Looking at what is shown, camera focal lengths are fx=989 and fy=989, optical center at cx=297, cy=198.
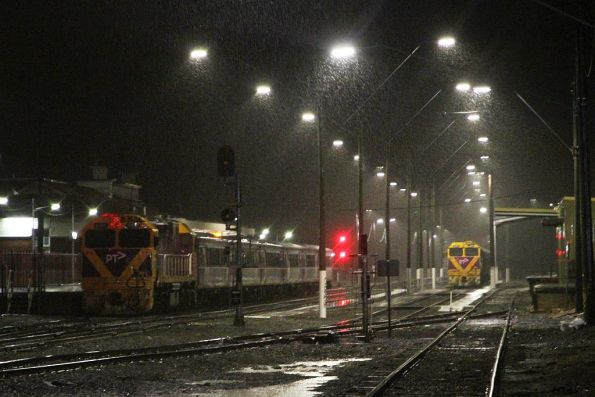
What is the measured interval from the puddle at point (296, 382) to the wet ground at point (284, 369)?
0.01m

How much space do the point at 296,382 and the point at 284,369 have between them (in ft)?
6.74

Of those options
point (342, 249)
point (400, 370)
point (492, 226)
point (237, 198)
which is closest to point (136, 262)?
point (237, 198)

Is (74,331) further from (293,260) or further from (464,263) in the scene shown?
(464,263)

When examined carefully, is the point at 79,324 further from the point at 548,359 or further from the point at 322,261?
the point at 548,359

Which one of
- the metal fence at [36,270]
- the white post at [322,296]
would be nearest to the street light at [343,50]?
the white post at [322,296]

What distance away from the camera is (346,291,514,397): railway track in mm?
13929

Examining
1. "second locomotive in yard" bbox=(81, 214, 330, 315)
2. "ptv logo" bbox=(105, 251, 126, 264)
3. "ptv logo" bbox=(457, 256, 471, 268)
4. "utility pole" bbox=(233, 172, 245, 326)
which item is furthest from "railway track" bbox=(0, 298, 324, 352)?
"ptv logo" bbox=(457, 256, 471, 268)

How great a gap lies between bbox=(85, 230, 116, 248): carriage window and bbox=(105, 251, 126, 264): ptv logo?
0.34 metres

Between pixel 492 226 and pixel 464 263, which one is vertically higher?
pixel 492 226

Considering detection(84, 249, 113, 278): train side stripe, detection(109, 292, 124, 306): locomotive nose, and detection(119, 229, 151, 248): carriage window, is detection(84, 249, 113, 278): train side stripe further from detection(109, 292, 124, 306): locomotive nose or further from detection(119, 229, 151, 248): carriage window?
detection(119, 229, 151, 248): carriage window

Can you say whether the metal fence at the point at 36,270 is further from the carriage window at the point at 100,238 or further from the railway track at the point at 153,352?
the railway track at the point at 153,352

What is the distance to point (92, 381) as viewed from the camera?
1508cm

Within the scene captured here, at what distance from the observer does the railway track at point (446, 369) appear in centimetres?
1393

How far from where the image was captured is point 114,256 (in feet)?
113
